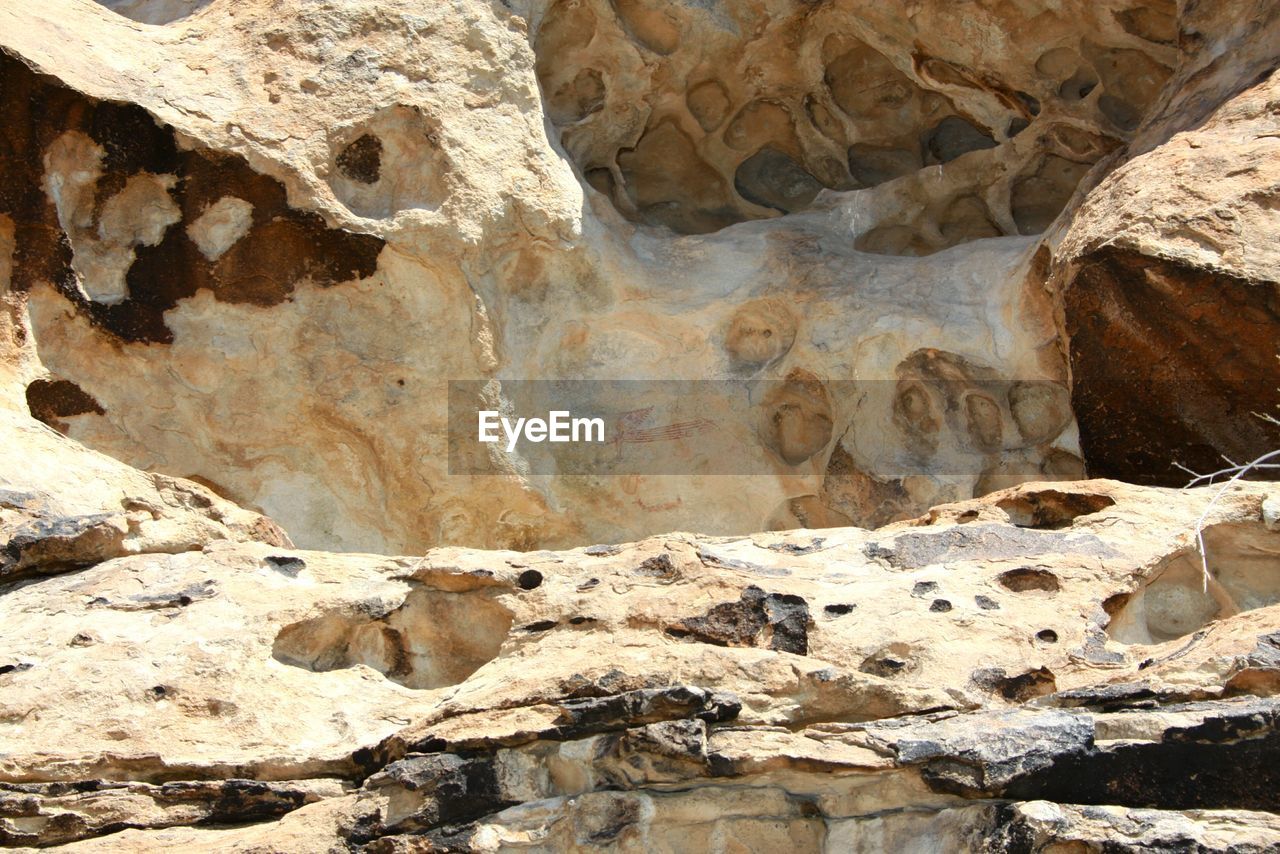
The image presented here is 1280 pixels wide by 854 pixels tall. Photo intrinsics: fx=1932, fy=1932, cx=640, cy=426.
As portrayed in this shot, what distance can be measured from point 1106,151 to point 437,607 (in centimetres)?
351

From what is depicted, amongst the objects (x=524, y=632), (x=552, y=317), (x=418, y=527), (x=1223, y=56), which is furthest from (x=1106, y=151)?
(x=524, y=632)

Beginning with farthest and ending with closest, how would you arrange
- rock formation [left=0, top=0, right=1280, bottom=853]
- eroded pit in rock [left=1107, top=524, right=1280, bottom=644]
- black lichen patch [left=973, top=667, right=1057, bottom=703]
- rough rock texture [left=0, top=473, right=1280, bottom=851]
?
eroded pit in rock [left=1107, top=524, right=1280, bottom=644] < black lichen patch [left=973, top=667, right=1057, bottom=703] < rock formation [left=0, top=0, right=1280, bottom=853] < rough rock texture [left=0, top=473, right=1280, bottom=851]

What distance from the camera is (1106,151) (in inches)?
295

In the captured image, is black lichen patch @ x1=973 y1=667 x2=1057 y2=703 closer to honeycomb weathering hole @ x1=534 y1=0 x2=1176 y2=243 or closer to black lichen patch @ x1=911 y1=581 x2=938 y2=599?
black lichen patch @ x1=911 y1=581 x2=938 y2=599

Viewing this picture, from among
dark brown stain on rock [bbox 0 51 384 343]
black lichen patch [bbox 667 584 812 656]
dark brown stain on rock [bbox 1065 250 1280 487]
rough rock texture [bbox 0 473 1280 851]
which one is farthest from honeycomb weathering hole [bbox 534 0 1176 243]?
black lichen patch [bbox 667 584 812 656]

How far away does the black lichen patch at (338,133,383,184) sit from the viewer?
6828 millimetres

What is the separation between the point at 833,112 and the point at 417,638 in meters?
3.48

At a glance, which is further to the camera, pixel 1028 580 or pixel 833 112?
pixel 833 112

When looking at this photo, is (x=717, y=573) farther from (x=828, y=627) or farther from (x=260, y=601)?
(x=260, y=601)

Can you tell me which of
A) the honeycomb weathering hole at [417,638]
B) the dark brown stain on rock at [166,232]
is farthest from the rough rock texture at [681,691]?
the dark brown stain on rock at [166,232]

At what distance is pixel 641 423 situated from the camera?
7234 millimetres

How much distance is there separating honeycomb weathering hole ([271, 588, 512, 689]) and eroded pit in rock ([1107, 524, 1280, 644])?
5.92 feet

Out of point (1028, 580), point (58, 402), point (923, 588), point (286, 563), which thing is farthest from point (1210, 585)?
point (58, 402)

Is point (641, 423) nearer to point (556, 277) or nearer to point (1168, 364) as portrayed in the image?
point (556, 277)
